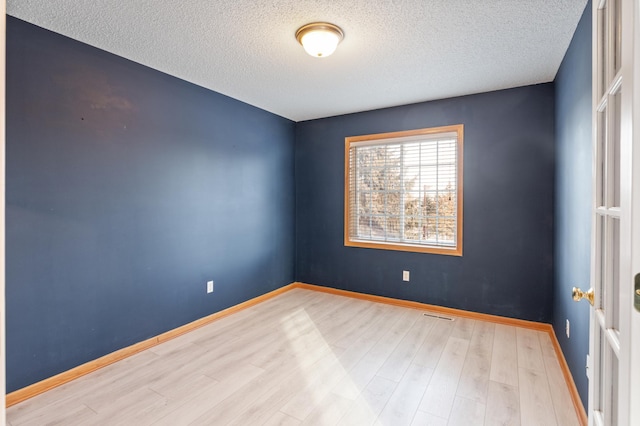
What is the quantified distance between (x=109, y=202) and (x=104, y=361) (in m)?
1.23

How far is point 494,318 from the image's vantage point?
3291mm

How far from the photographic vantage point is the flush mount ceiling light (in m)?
2.07

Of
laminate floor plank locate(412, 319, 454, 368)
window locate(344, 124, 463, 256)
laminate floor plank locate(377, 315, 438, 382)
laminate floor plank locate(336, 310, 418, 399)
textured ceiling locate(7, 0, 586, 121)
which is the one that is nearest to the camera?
textured ceiling locate(7, 0, 586, 121)

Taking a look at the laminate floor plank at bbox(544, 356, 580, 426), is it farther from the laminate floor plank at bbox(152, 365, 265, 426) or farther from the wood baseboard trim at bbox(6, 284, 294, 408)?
the wood baseboard trim at bbox(6, 284, 294, 408)

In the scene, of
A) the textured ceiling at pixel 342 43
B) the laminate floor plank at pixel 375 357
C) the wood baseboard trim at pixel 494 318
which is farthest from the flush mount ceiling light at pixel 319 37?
the wood baseboard trim at pixel 494 318

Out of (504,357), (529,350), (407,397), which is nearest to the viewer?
(407,397)

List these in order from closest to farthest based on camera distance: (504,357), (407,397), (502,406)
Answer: (502,406) < (407,397) < (504,357)

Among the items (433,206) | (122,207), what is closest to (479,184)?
(433,206)

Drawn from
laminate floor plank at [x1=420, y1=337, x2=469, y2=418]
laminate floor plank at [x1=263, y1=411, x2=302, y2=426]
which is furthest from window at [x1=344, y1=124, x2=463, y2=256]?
laminate floor plank at [x1=263, y1=411, x2=302, y2=426]

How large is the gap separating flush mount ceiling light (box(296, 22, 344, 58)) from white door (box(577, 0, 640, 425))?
1.43 metres

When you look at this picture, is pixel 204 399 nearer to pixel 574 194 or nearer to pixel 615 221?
pixel 615 221

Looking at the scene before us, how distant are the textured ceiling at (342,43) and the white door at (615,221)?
118cm

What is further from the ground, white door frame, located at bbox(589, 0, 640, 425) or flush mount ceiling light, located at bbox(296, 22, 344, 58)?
flush mount ceiling light, located at bbox(296, 22, 344, 58)

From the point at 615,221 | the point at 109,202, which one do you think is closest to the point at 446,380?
the point at 615,221
